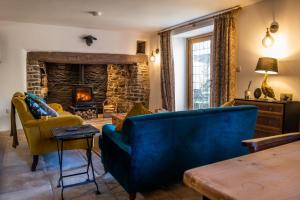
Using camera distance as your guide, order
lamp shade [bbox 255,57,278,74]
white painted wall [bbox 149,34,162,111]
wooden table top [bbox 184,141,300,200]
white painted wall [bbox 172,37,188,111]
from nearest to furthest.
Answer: wooden table top [bbox 184,141,300,200], lamp shade [bbox 255,57,278,74], white painted wall [bbox 172,37,188,111], white painted wall [bbox 149,34,162,111]

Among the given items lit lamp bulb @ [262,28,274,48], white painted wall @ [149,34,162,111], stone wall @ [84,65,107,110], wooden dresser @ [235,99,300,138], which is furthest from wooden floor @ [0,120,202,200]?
stone wall @ [84,65,107,110]

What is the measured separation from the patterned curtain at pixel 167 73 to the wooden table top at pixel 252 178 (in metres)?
4.95

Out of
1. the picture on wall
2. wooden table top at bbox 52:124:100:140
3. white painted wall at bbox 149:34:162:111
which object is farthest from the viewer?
the picture on wall

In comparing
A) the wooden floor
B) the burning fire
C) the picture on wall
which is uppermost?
the picture on wall

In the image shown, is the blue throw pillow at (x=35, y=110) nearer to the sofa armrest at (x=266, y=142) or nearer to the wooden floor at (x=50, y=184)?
the wooden floor at (x=50, y=184)

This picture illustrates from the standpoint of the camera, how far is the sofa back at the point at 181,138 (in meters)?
2.23

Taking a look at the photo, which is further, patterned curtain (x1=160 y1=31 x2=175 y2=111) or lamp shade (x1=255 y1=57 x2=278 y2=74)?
patterned curtain (x1=160 y1=31 x2=175 y2=111)

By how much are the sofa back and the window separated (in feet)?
9.86

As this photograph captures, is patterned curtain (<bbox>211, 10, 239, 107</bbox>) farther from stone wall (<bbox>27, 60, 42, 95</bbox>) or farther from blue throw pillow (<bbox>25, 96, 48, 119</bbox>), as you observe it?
stone wall (<bbox>27, 60, 42, 95</bbox>)

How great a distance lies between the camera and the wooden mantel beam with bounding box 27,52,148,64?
563cm

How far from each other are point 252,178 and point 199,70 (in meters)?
5.23

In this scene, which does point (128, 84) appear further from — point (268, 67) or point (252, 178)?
point (252, 178)

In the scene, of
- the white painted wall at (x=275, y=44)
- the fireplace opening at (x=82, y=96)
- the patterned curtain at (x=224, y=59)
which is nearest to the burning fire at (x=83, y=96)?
the fireplace opening at (x=82, y=96)

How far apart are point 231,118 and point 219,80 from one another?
2024mm
